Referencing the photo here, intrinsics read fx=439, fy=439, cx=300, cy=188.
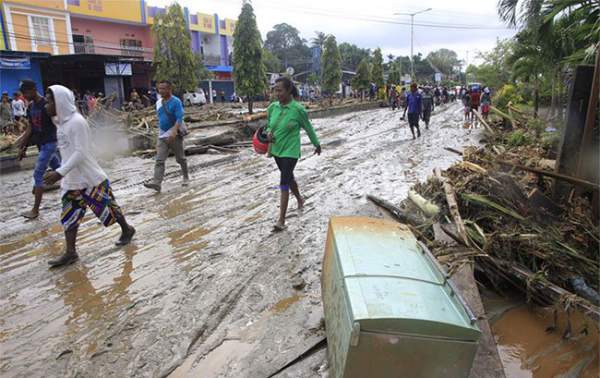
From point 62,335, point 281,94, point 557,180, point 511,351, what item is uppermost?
point 281,94

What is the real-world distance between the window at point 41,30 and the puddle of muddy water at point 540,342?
31.8 meters

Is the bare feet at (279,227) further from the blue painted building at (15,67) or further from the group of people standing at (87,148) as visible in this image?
the blue painted building at (15,67)

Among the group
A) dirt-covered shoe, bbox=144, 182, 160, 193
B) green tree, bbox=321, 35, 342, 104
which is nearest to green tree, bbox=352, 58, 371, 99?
green tree, bbox=321, 35, 342, 104

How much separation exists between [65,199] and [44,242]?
49.3 inches

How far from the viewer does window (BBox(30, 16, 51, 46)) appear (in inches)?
1094

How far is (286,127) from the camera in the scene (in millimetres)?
5246

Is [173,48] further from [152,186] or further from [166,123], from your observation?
[152,186]

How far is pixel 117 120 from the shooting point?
42.3 ft

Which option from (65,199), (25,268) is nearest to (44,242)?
(25,268)

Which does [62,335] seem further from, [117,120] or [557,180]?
[117,120]

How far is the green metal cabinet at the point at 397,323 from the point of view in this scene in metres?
1.94

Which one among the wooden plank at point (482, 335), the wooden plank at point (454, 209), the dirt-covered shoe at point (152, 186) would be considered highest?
the wooden plank at point (454, 209)

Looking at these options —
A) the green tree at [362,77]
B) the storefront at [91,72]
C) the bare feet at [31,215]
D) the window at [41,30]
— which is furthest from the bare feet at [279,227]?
the green tree at [362,77]

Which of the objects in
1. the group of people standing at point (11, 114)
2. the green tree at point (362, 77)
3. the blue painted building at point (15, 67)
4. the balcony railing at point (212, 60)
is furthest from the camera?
the balcony railing at point (212, 60)
